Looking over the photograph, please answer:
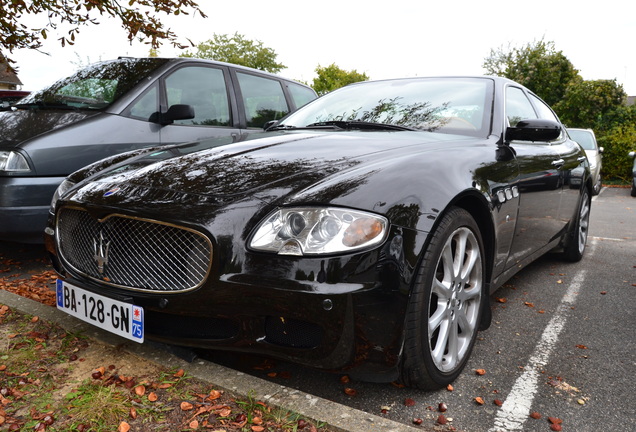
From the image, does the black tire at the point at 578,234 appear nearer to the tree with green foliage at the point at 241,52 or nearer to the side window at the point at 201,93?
the side window at the point at 201,93

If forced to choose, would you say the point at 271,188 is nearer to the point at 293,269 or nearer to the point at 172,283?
the point at 293,269

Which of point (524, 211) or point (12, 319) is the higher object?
point (524, 211)

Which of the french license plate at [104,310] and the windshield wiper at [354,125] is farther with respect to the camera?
the windshield wiper at [354,125]

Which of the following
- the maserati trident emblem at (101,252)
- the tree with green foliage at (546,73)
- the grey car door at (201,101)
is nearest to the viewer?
the maserati trident emblem at (101,252)

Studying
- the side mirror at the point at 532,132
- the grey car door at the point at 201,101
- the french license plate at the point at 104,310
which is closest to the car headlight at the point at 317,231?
the french license plate at the point at 104,310

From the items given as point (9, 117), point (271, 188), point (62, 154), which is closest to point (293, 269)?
point (271, 188)

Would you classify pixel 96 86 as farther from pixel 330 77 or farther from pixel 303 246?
pixel 330 77

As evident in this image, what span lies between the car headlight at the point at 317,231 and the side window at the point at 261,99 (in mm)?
3415

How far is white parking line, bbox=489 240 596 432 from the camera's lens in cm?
205

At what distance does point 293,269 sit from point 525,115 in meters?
2.62

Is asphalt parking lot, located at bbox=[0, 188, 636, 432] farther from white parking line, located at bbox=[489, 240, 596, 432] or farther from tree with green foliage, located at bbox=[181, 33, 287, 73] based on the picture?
tree with green foliage, located at bbox=[181, 33, 287, 73]

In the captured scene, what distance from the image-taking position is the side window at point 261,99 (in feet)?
17.0

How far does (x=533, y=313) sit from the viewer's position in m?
3.39

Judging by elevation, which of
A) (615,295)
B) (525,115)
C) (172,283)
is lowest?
(615,295)
